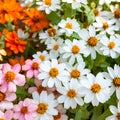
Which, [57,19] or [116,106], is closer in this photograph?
[116,106]

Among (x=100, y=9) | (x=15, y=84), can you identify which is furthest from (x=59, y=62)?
(x=100, y=9)

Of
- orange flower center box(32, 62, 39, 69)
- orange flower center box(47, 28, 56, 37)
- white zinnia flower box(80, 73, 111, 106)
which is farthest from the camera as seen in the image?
orange flower center box(47, 28, 56, 37)

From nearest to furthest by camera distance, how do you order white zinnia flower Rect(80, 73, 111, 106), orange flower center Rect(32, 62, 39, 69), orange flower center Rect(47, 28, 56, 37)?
white zinnia flower Rect(80, 73, 111, 106) → orange flower center Rect(32, 62, 39, 69) → orange flower center Rect(47, 28, 56, 37)

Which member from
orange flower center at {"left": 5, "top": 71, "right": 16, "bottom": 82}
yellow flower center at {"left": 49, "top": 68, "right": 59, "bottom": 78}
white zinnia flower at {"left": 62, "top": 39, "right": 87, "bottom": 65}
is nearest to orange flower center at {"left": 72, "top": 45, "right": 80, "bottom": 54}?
white zinnia flower at {"left": 62, "top": 39, "right": 87, "bottom": 65}

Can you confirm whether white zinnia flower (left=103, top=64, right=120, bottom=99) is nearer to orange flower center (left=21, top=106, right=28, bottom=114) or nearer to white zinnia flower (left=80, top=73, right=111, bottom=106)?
white zinnia flower (left=80, top=73, right=111, bottom=106)

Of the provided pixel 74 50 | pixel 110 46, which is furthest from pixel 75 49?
pixel 110 46

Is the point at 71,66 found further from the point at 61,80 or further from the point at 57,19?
the point at 57,19
